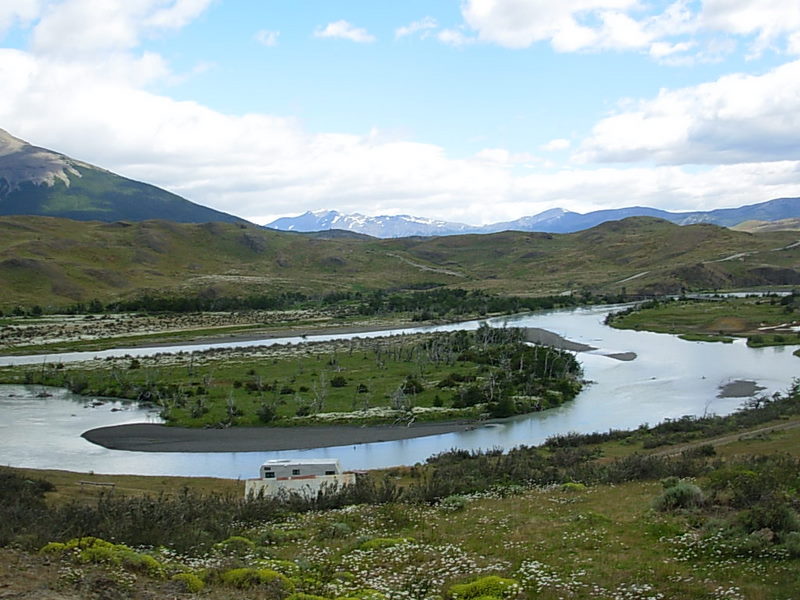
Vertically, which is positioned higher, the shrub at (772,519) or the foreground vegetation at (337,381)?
the shrub at (772,519)

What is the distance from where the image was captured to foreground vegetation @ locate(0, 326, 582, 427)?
51188mm

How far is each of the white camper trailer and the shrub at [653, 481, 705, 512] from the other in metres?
13.0

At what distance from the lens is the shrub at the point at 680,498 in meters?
16.6

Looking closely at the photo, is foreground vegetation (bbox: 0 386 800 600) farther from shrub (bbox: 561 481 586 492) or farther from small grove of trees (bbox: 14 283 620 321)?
small grove of trees (bbox: 14 283 620 321)

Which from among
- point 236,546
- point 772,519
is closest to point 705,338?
point 772,519

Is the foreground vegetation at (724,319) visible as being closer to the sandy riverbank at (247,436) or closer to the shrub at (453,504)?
the sandy riverbank at (247,436)

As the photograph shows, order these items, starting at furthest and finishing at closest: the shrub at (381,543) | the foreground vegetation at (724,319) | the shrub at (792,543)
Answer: the foreground vegetation at (724,319)
the shrub at (381,543)
the shrub at (792,543)

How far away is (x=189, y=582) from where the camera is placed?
13.1 meters

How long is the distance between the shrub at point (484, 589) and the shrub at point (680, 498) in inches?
241

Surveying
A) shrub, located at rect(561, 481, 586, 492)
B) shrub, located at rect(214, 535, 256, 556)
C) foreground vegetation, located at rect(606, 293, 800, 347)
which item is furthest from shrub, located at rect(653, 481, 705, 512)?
foreground vegetation, located at rect(606, 293, 800, 347)

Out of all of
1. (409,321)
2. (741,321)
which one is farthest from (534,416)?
(409,321)

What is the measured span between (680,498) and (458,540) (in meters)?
5.44

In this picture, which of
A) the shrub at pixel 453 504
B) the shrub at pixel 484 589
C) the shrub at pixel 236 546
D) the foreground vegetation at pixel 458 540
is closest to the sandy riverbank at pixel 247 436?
the foreground vegetation at pixel 458 540

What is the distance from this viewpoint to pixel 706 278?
159 meters
